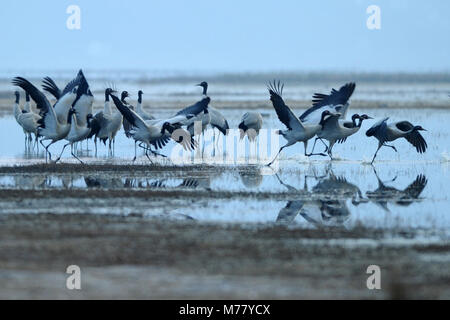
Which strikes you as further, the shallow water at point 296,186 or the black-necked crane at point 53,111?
the black-necked crane at point 53,111

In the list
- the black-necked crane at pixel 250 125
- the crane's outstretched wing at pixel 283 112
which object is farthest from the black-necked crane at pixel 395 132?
the black-necked crane at pixel 250 125

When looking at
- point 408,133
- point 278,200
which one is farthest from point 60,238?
point 408,133

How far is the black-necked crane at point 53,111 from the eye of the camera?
740 inches

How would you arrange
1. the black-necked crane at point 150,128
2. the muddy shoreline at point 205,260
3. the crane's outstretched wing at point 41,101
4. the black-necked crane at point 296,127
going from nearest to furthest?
the muddy shoreline at point 205,260
the crane's outstretched wing at point 41,101
the black-necked crane at point 296,127
the black-necked crane at point 150,128

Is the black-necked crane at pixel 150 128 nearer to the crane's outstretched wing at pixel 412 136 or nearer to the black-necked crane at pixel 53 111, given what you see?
the black-necked crane at pixel 53 111

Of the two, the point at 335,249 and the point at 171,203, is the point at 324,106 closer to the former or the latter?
the point at 171,203

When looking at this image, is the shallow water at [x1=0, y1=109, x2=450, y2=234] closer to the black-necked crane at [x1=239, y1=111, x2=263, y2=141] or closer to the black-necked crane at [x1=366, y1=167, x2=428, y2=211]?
the black-necked crane at [x1=366, y1=167, x2=428, y2=211]

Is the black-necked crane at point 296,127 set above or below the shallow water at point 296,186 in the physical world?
above

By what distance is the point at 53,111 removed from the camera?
62.6 ft

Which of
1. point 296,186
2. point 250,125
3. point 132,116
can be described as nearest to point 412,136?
point 250,125

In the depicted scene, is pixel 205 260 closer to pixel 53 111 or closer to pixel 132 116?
pixel 53 111

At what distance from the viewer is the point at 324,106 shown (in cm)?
2209
